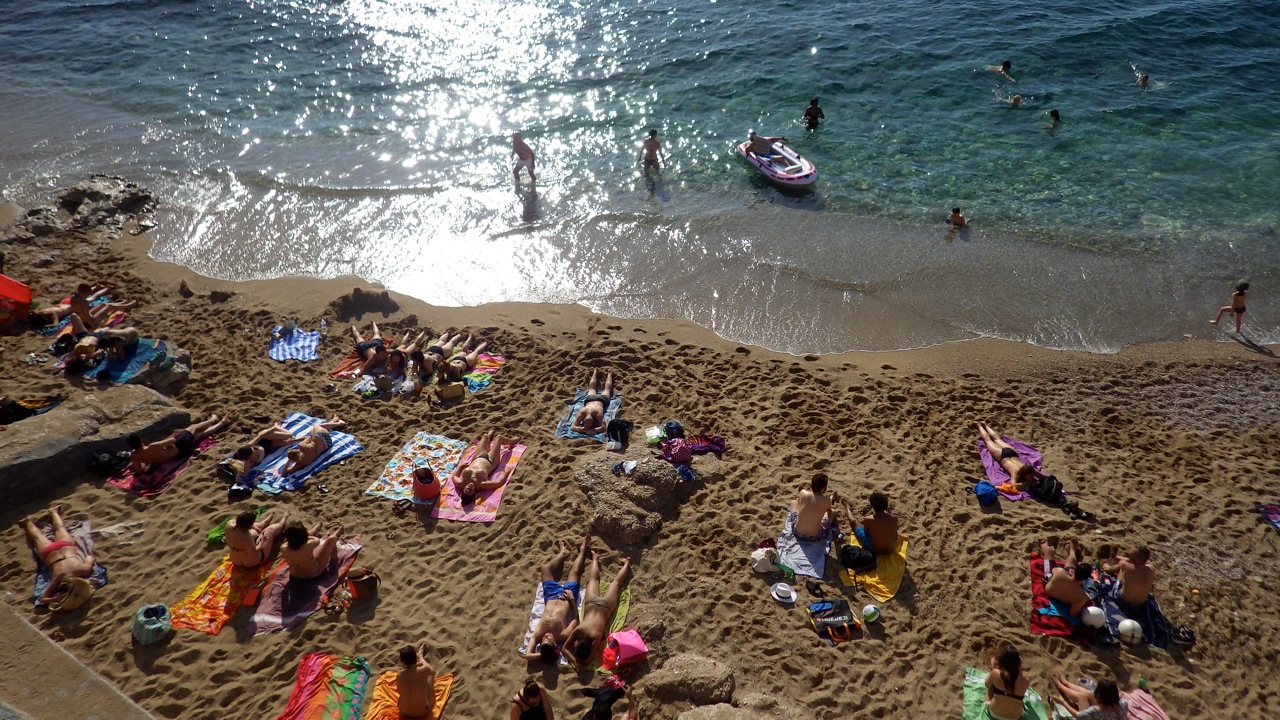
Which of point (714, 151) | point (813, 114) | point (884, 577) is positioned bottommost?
point (884, 577)

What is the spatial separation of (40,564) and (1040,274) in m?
15.5

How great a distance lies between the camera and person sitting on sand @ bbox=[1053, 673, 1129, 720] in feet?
19.8

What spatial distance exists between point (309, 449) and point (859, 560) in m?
6.97

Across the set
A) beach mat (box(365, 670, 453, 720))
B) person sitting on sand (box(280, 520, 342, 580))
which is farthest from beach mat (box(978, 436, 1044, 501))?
person sitting on sand (box(280, 520, 342, 580))

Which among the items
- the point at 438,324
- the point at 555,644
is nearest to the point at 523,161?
the point at 438,324

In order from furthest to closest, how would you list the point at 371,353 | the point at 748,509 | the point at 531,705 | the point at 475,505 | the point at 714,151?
the point at 714,151 → the point at 371,353 → the point at 475,505 → the point at 748,509 → the point at 531,705

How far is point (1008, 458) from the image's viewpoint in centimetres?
881

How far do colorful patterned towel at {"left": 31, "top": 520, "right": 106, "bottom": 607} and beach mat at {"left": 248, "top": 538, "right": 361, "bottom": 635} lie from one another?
185cm

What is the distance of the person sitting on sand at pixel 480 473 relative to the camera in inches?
338

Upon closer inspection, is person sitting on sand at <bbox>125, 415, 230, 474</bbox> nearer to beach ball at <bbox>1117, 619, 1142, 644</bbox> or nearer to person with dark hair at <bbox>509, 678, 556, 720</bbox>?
person with dark hair at <bbox>509, 678, 556, 720</bbox>

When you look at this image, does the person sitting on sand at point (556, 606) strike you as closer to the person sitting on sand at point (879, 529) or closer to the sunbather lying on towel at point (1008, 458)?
the person sitting on sand at point (879, 529)

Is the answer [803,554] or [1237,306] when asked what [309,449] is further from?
[1237,306]

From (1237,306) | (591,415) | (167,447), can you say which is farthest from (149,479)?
(1237,306)

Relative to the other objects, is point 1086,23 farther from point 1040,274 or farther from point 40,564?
point 40,564
